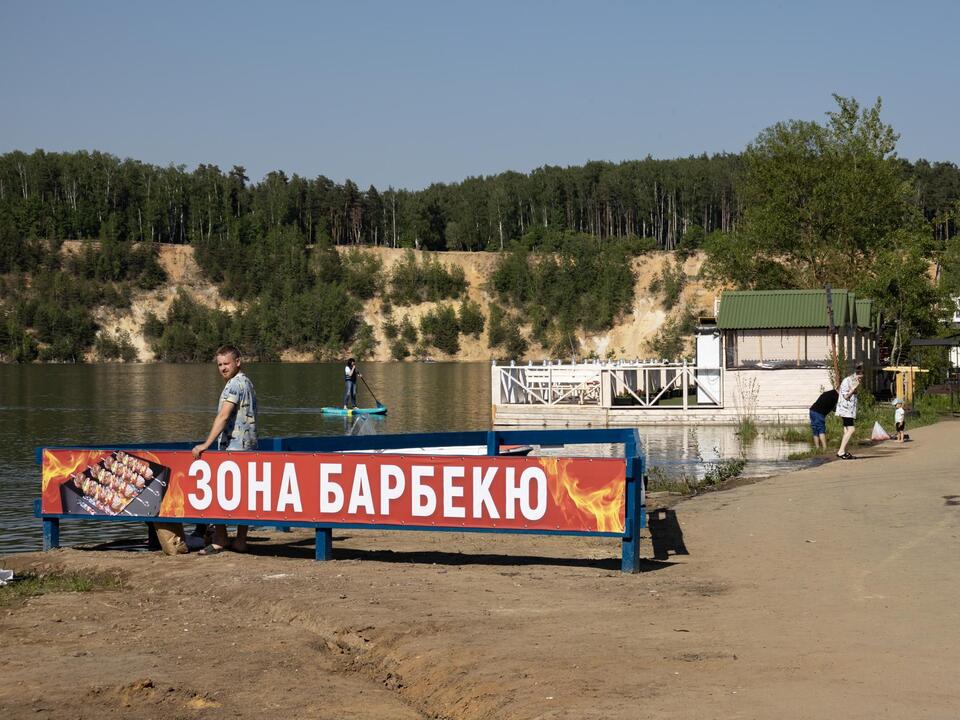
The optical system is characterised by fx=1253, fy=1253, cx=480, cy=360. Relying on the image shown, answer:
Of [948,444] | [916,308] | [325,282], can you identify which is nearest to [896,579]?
[948,444]

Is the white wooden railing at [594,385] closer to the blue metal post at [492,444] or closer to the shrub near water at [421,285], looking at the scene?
the blue metal post at [492,444]

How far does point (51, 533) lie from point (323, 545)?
11.5 ft

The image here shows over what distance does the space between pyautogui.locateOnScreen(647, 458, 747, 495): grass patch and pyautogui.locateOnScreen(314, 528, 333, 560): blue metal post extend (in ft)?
29.1

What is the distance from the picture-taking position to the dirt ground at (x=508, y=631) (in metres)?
7.69

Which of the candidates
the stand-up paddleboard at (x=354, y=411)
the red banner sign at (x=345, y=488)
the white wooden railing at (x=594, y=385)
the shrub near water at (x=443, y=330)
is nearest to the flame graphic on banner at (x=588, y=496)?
the red banner sign at (x=345, y=488)

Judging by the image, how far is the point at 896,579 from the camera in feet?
36.7

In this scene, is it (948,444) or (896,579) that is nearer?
(896,579)

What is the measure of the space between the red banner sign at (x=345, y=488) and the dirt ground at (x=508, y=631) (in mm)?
524

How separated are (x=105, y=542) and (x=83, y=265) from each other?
489 ft

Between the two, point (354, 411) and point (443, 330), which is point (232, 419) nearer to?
point (354, 411)

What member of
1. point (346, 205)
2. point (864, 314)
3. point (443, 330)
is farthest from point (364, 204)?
point (864, 314)

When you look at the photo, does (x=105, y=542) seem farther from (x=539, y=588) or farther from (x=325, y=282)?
(x=325, y=282)

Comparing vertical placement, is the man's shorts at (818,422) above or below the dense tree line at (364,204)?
below

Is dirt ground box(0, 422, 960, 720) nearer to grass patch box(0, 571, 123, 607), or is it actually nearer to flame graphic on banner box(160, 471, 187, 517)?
grass patch box(0, 571, 123, 607)
